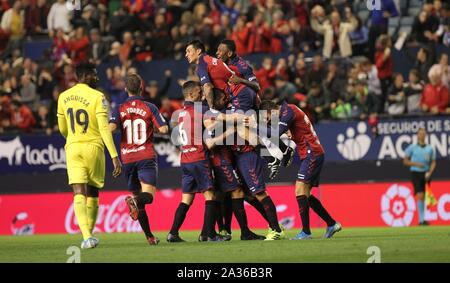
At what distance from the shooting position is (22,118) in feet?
91.7

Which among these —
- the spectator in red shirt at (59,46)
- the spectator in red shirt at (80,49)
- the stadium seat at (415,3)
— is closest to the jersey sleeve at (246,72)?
the stadium seat at (415,3)

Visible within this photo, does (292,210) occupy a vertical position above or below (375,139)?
below

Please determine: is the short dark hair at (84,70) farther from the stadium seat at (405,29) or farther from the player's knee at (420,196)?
the stadium seat at (405,29)

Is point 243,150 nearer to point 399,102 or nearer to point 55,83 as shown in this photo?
point 399,102

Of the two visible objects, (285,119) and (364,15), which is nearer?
(285,119)

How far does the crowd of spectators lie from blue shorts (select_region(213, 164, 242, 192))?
861 cm

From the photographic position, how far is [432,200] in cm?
2381

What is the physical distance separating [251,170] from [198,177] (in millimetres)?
886

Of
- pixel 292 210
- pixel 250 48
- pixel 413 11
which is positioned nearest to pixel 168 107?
pixel 250 48

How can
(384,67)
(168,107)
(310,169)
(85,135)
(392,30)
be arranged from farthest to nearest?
1. (392,30)
2. (168,107)
3. (384,67)
4. (310,169)
5. (85,135)

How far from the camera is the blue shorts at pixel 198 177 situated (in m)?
16.5

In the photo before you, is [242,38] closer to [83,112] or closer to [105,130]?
[83,112]

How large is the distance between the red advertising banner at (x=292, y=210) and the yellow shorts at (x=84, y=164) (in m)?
8.89
